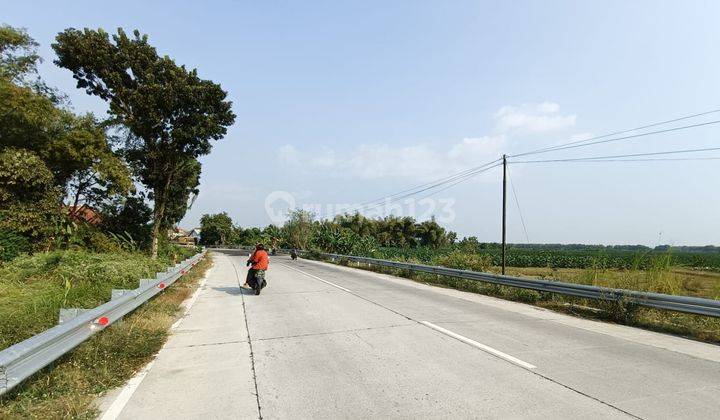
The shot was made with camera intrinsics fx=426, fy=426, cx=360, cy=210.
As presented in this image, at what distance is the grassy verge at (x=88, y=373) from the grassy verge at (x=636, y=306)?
31.9ft

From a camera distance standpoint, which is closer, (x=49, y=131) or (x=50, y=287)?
(x=50, y=287)

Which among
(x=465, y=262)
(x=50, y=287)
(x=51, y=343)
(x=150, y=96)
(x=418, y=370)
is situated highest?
(x=150, y=96)

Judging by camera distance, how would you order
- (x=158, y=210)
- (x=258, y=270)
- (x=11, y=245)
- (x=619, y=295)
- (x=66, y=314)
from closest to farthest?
1. (x=66, y=314)
2. (x=619, y=295)
3. (x=258, y=270)
4. (x=11, y=245)
5. (x=158, y=210)

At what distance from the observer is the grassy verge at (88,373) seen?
4164 millimetres

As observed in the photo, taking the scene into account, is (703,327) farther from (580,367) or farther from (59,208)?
(59,208)

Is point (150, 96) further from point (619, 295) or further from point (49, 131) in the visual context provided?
point (619, 295)

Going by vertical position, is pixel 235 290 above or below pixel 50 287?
below

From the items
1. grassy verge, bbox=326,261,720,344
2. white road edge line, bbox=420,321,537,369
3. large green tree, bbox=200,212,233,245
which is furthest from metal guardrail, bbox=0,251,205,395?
large green tree, bbox=200,212,233,245

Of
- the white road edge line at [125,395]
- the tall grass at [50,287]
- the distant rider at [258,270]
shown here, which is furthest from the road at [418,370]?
the distant rider at [258,270]

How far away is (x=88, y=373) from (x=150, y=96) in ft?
77.9

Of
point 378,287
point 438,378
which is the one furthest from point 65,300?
point 378,287

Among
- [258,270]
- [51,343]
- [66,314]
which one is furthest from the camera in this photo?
[258,270]

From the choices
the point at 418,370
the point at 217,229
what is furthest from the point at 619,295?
the point at 217,229

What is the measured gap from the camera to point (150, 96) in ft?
83.2
